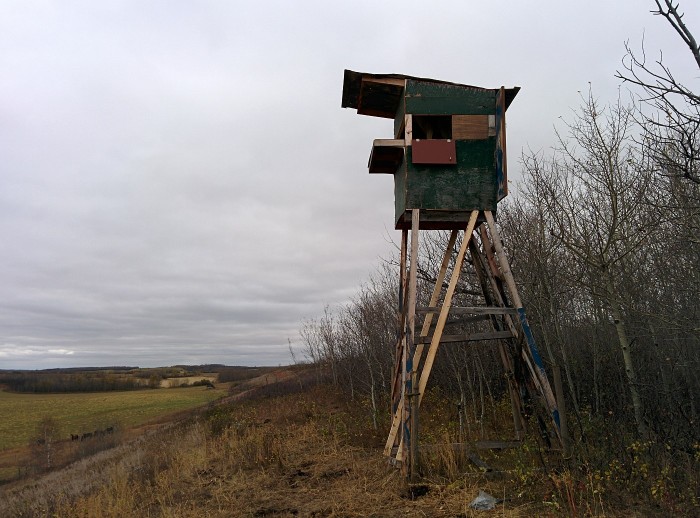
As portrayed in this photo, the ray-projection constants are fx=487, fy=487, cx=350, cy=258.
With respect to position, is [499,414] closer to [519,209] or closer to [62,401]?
[519,209]

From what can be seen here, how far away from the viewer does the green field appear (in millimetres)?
43188

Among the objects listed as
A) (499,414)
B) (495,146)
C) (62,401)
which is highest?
(495,146)

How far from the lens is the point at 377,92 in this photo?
9.05 meters

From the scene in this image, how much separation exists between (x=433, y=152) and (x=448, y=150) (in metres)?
0.28

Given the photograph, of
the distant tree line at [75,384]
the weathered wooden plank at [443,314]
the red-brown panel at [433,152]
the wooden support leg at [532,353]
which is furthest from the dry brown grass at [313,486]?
the distant tree line at [75,384]

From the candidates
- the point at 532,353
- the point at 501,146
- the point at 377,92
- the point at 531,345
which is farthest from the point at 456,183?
the point at 532,353

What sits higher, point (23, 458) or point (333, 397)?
point (333, 397)

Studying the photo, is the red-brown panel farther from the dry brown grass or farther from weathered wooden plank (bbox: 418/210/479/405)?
the dry brown grass

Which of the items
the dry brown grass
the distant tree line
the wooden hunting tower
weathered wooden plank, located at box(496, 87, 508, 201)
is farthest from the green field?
weathered wooden plank, located at box(496, 87, 508, 201)

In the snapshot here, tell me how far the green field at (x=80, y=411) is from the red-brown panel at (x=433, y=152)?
39656 millimetres

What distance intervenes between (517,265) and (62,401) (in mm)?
73929

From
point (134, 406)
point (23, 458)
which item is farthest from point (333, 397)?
point (134, 406)

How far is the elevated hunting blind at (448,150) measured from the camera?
27.5 feet

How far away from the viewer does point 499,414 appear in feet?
42.5
